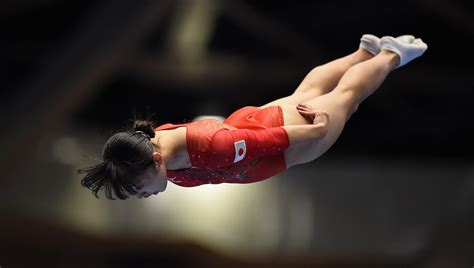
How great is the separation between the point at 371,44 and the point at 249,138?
1214 mm

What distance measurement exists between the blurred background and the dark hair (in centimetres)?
284

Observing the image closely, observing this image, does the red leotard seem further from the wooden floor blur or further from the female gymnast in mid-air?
the wooden floor blur

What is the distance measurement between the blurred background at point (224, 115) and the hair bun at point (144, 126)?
2772 millimetres

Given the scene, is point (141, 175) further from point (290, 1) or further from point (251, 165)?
point (290, 1)

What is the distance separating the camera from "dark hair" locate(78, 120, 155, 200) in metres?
3.72

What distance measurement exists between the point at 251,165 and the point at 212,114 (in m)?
6.27

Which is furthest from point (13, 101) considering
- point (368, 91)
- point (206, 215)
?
point (368, 91)

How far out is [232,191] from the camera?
9.85 meters

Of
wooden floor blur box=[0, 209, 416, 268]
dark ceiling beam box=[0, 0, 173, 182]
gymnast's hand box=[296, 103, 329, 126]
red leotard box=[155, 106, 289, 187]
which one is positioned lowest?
red leotard box=[155, 106, 289, 187]

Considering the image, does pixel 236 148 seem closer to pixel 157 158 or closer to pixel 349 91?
pixel 157 158

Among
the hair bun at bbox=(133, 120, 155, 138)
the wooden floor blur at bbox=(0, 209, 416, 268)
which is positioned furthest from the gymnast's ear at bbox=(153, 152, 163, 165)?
the wooden floor blur at bbox=(0, 209, 416, 268)

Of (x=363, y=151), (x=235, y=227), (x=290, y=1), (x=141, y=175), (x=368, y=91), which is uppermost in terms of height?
(x=290, y=1)

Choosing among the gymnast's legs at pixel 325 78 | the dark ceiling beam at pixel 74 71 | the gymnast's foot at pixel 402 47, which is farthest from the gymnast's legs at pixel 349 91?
the dark ceiling beam at pixel 74 71

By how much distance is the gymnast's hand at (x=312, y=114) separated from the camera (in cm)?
413
